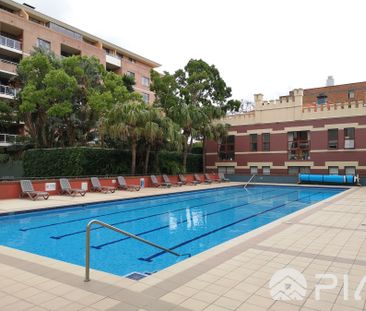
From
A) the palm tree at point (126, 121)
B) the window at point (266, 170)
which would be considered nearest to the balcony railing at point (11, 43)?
the palm tree at point (126, 121)

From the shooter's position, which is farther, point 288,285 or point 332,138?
point 332,138

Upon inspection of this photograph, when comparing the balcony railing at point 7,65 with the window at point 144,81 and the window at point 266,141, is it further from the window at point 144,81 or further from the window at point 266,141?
the window at point 266,141

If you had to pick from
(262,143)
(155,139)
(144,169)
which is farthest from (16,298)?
(262,143)

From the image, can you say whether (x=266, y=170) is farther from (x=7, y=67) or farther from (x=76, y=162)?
(x=7, y=67)

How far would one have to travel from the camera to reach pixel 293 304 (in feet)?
13.0

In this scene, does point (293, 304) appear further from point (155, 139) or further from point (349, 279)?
point (155, 139)

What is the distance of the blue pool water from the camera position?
734cm

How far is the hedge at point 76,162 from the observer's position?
70.9 feet

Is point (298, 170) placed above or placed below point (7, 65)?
below

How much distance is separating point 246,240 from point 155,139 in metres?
15.8

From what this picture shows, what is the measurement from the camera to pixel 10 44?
2912 cm

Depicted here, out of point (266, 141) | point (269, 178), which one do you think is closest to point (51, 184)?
point (269, 178)

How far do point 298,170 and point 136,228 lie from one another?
23.0m

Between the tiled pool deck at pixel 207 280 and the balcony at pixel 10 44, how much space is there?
28003 millimetres
